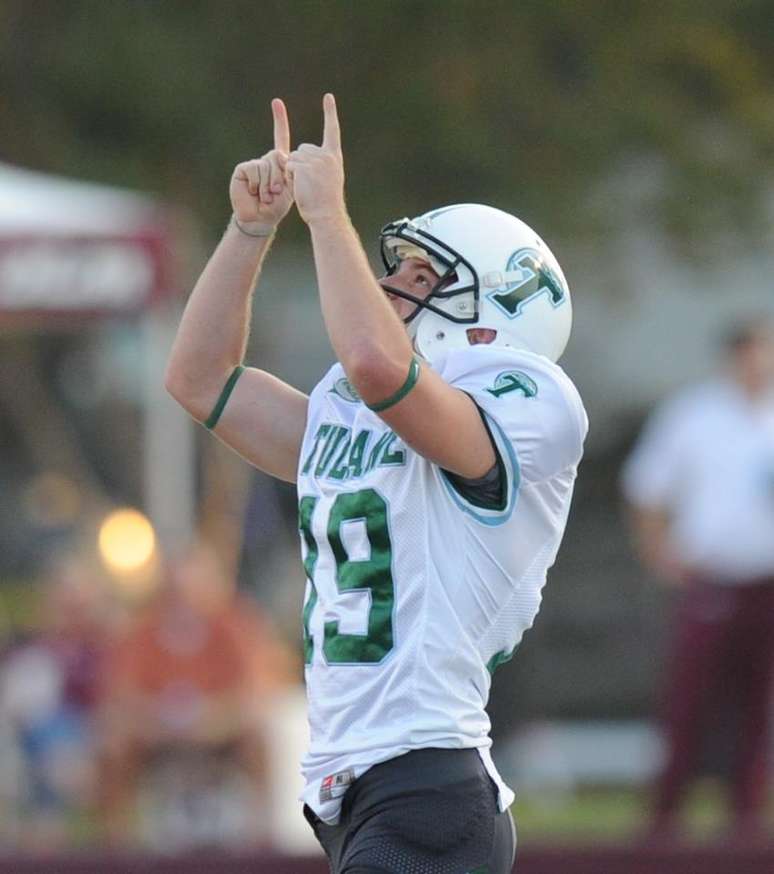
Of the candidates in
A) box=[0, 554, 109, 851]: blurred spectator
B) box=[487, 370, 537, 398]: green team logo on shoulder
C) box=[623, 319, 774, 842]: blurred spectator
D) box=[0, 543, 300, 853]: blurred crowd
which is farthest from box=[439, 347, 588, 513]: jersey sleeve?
box=[0, 554, 109, 851]: blurred spectator

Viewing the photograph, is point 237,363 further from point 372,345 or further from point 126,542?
point 126,542

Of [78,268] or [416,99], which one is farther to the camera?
[416,99]

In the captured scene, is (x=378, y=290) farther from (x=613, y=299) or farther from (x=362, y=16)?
(x=613, y=299)

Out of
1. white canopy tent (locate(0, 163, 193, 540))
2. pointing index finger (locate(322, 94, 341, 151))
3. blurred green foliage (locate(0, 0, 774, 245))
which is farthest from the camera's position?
blurred green foliage (locate(0, 0, 774, 245))

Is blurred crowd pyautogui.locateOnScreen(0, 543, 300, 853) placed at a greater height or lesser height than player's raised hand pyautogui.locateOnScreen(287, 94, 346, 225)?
lesser

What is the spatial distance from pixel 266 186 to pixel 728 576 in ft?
15.0

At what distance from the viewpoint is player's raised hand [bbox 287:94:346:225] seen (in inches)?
143

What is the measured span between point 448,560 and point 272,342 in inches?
462

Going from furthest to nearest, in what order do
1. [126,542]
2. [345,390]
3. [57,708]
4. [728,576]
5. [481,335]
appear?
[126,542] → [57,708] → [728,576] → [345,390] → [481,335]

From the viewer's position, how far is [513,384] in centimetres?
377

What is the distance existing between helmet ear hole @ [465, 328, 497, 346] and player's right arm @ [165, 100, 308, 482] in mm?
433

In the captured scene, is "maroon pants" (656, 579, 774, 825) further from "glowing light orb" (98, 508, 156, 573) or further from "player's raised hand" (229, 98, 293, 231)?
"player's raised hand" (229, 98, 293, 231)

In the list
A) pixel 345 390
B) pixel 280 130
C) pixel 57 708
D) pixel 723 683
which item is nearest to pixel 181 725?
pixel 57 708

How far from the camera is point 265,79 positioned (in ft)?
45.5
